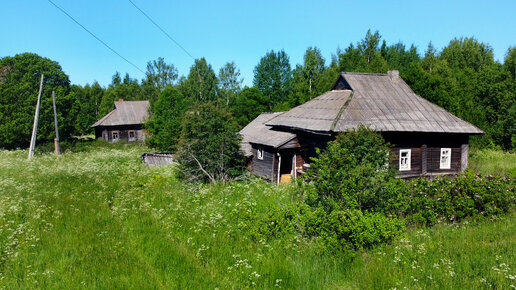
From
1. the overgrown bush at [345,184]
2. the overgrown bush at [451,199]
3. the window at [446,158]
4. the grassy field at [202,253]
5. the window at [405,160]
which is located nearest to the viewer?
the grassy field at [202,253]

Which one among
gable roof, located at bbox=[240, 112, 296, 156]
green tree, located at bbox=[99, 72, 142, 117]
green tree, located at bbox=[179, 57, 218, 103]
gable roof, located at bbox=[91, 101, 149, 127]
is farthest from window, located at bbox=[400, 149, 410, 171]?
green tree, located at bbox=[99, 72, 142, 117]

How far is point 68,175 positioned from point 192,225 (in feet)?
30.6

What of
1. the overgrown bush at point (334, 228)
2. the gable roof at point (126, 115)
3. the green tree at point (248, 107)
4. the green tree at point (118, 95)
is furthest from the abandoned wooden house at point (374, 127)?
the green tree at point (118, 95)

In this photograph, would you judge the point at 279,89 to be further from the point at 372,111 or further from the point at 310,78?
the point at 372,111

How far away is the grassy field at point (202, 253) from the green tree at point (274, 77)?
44592mm

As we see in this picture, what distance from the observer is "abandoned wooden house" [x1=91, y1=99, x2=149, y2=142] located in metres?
47.0

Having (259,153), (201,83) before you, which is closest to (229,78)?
(201,83)

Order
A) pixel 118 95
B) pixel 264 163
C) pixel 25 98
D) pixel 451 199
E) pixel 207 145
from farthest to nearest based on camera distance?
pixel 118 95 < pixel 25 98 < pixel 264 163 < pixel 207 145 < pixel 451 199

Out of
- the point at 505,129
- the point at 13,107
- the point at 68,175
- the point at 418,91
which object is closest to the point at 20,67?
the point at 13,107

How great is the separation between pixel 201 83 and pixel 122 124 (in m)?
12.4

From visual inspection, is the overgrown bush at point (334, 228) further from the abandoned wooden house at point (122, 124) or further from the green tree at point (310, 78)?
the abandoned wooden house at point (122, 124)

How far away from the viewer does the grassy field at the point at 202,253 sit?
20.9ft

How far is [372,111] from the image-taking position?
18781mm

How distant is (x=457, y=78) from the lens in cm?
4453
